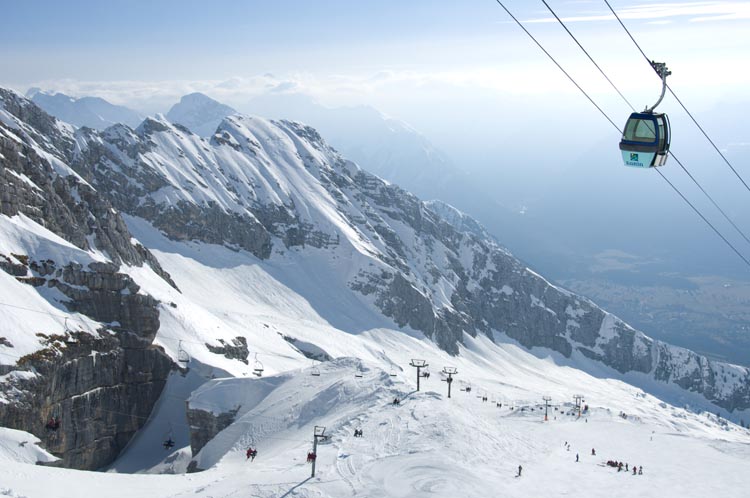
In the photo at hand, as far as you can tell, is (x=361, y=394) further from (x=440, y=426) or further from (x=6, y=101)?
(x=6, y=101)

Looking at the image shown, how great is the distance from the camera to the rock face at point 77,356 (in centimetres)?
7912

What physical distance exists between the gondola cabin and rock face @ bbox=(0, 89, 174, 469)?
66.9 metres

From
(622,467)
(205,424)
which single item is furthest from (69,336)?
(622,467)

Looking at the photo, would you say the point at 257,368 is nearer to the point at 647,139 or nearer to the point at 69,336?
the point at 69,336

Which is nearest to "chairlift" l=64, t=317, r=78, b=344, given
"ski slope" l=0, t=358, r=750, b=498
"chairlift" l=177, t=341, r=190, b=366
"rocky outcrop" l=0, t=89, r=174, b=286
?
"ski slope" l=0, t=358, r=750, b=498

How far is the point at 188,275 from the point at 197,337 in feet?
280

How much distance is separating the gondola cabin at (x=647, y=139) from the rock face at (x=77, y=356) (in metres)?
66.9

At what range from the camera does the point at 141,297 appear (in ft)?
339

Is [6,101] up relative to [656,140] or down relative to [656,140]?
up

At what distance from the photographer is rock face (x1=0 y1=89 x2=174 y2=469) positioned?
79.1 m

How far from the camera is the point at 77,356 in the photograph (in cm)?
8738

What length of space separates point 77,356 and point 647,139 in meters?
76.0

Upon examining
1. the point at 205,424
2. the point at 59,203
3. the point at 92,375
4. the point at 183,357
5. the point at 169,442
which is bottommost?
the point at 169,442

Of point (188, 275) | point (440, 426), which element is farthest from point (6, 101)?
point (440, 426)
